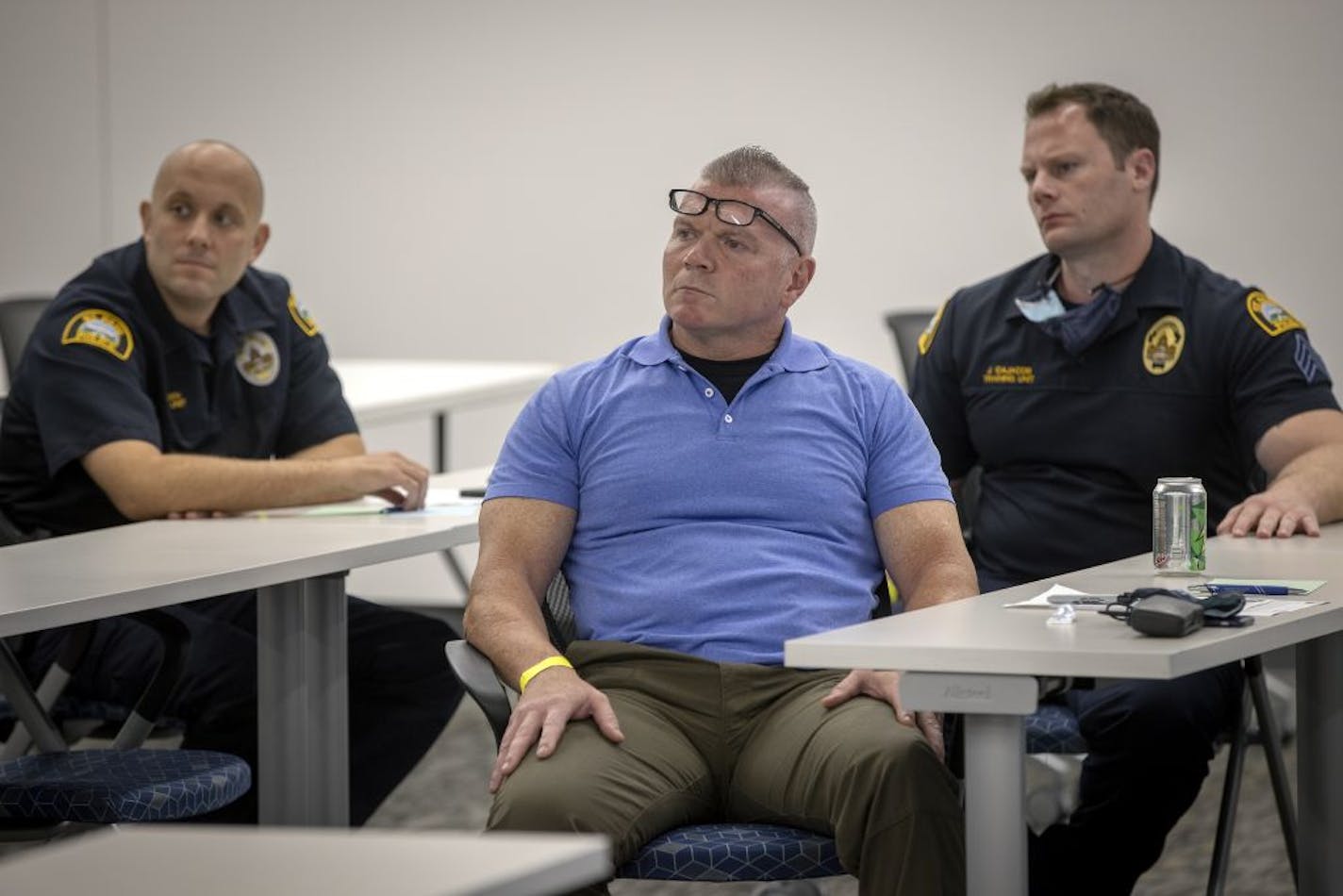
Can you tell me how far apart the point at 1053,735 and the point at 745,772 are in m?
0.66

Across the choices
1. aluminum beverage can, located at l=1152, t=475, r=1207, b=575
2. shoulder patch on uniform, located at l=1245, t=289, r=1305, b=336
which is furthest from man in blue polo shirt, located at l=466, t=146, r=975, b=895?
shoulder patch on uniform, located at l=1245, t=289, r=1305, b=336

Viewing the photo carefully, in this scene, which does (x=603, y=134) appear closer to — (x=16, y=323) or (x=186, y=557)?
(x=16, y=323)

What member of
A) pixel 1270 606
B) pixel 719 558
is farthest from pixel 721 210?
pixel 1270 606

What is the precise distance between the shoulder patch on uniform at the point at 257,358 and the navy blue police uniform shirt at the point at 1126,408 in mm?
1335

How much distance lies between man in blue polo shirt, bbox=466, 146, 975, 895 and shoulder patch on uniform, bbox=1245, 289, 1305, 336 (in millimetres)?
822

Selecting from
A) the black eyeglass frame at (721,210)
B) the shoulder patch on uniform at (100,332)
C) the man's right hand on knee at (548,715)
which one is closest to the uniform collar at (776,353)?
the black eyeglass frame at (721,210)

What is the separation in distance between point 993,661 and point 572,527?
908 mm

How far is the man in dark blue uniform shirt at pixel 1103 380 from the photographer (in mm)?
3342

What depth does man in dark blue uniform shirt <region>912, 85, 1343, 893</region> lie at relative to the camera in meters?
3.34

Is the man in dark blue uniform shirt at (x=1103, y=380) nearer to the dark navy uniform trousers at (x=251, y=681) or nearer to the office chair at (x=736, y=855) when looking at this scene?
the office chair at (x=736, y=855)

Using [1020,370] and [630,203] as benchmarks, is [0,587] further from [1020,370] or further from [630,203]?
[630,203]

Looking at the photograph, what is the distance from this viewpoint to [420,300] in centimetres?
664

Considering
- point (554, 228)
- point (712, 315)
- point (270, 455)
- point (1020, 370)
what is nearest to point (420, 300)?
point (554, 228)

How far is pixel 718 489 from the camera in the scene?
2.80m
